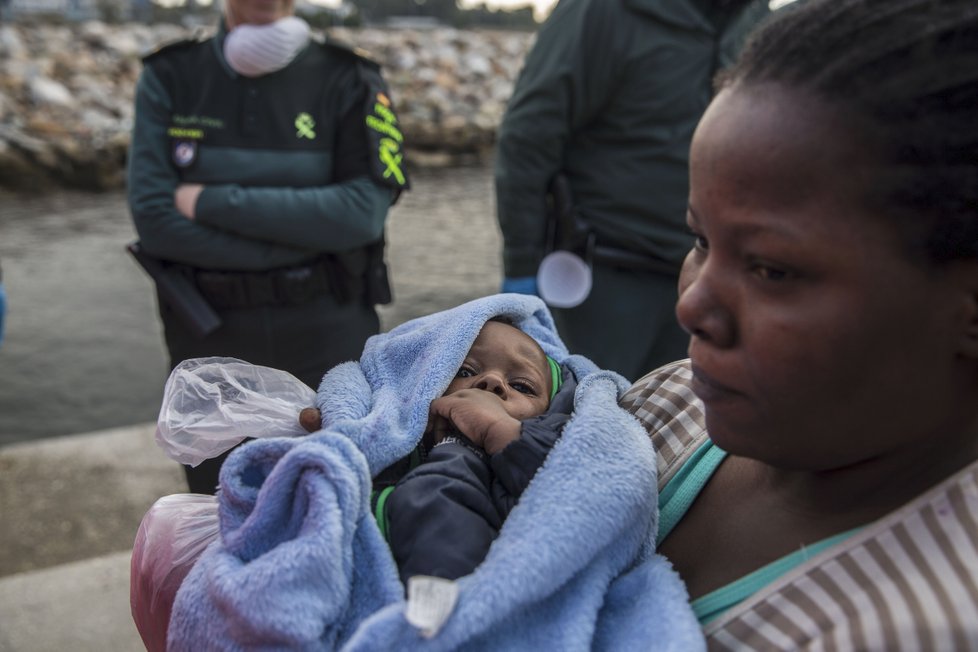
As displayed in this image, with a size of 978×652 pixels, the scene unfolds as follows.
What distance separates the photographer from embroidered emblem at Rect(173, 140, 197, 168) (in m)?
2.82

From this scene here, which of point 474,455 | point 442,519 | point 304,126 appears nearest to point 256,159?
point 304,126

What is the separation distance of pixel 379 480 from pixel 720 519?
0.46 m

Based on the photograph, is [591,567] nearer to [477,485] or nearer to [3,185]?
[477,485]

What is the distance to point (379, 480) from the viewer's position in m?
1.21

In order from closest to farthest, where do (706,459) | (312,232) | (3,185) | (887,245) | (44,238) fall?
(887,245) < (706,459) < (312,232) < (44,238) < (3,185)

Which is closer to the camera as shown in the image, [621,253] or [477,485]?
[477,485]

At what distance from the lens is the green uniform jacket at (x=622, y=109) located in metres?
2.86

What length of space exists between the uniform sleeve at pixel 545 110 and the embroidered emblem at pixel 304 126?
2.16 feet

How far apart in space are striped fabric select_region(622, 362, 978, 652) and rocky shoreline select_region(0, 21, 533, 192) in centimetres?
1087

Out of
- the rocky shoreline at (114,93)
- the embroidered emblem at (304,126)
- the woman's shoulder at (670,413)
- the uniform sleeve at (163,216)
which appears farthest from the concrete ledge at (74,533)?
the rocky shoreline at (114,93)

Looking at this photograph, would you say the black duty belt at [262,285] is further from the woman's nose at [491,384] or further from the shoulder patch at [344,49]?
the woman's nose at [491,384]

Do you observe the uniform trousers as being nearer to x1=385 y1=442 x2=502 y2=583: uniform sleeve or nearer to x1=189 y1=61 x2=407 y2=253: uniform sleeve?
x1=189 y1=61 x2=407 y2=253: uniform sleeve

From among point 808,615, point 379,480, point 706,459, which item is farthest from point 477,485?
point 808,615

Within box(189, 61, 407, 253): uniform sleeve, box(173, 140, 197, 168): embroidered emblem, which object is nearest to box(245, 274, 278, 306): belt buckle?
box(189, 61, 407, 253): uniform sleeve
